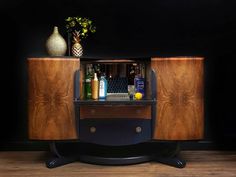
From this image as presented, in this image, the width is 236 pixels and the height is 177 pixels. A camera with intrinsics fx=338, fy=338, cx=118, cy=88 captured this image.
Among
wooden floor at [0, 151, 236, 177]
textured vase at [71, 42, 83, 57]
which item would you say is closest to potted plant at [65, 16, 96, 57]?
textured vase at [71, 42, 83, 57]

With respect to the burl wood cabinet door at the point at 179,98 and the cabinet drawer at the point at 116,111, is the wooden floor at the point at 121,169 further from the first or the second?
the cabinet drawer at the point at 116,111

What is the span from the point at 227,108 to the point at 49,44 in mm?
1987

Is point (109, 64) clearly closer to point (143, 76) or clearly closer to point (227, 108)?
point (143, 76)

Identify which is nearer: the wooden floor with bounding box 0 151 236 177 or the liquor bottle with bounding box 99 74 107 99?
the wooden floor with bounding box 0 151 236 177

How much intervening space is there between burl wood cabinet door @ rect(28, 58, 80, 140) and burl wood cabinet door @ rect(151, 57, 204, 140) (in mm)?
768

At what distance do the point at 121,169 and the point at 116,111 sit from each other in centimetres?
52

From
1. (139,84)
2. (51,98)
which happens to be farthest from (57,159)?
(139,84)

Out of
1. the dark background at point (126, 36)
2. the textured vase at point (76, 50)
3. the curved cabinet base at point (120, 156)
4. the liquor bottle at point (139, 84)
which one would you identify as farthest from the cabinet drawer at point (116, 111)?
the dark background at point (126, 36)

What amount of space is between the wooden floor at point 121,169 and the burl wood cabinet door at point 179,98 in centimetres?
29

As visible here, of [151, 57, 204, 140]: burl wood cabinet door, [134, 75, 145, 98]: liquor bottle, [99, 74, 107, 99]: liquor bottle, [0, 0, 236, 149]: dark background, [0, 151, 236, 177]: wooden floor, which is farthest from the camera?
[0, 0, 236, 149]: dark background

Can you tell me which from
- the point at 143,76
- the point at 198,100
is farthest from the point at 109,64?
the point at 198,100

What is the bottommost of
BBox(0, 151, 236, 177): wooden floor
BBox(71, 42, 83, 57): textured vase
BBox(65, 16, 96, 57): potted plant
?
BBox(0, 151, 236, 177): wooden floor

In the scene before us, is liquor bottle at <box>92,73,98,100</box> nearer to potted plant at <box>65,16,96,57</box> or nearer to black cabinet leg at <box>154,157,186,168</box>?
potted plant at <box>65,16,96,57</box>

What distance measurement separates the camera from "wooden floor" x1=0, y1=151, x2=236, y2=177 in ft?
9.43
